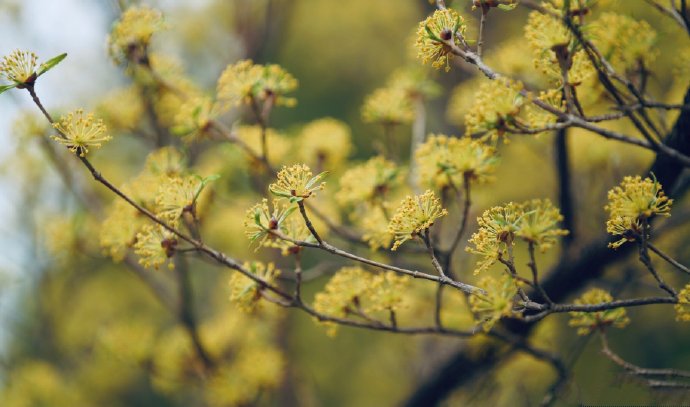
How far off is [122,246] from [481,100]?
0.94 metres

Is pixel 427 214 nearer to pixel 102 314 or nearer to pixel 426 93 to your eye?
pixel 426 93

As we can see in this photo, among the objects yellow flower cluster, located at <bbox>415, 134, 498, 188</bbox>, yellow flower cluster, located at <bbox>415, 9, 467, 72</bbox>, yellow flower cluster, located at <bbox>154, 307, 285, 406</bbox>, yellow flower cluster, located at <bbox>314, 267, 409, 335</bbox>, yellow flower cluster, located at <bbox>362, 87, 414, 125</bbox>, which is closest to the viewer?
yellow flower cluster, located at <bbox>415, 9, 467, 72</bbox>

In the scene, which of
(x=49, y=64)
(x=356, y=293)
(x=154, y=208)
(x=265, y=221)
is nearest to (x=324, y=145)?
(x=154, y=208)

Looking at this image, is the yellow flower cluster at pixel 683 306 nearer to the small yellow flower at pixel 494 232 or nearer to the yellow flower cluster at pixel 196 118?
the small yellow flower at pixel 494 232

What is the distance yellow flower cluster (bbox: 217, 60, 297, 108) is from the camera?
1.46 metres

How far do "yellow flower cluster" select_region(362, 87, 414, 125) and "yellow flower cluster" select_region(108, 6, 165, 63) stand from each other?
653 mm

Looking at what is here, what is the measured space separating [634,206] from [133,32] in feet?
4.31

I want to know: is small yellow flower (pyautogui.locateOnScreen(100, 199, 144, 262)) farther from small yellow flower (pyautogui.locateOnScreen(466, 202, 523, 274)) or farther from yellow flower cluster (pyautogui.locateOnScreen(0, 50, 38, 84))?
small yellow flower (pyautogui.locateOnScreen(466, 202, 523, 274))

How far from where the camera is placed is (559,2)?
1.06 m

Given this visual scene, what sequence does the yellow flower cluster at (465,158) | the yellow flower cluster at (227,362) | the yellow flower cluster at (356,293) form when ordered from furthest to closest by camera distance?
the yellow flower cluster at (227,362) → the yellow flower cluster at (356,293) → the yellow flower cluster at (465,158)

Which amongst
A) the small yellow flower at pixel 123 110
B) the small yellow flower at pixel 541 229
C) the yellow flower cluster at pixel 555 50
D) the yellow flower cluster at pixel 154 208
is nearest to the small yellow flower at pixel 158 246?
the yellow flower cluster at pixel 154 208

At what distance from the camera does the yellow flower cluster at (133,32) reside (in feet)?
5.08

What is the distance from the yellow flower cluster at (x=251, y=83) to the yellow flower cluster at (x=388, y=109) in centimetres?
35

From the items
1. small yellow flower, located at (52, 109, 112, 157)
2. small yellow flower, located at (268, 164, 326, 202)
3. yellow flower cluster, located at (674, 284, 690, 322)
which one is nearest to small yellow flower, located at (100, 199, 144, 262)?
small yellow flower, located at (52, 109, 112, 157)
